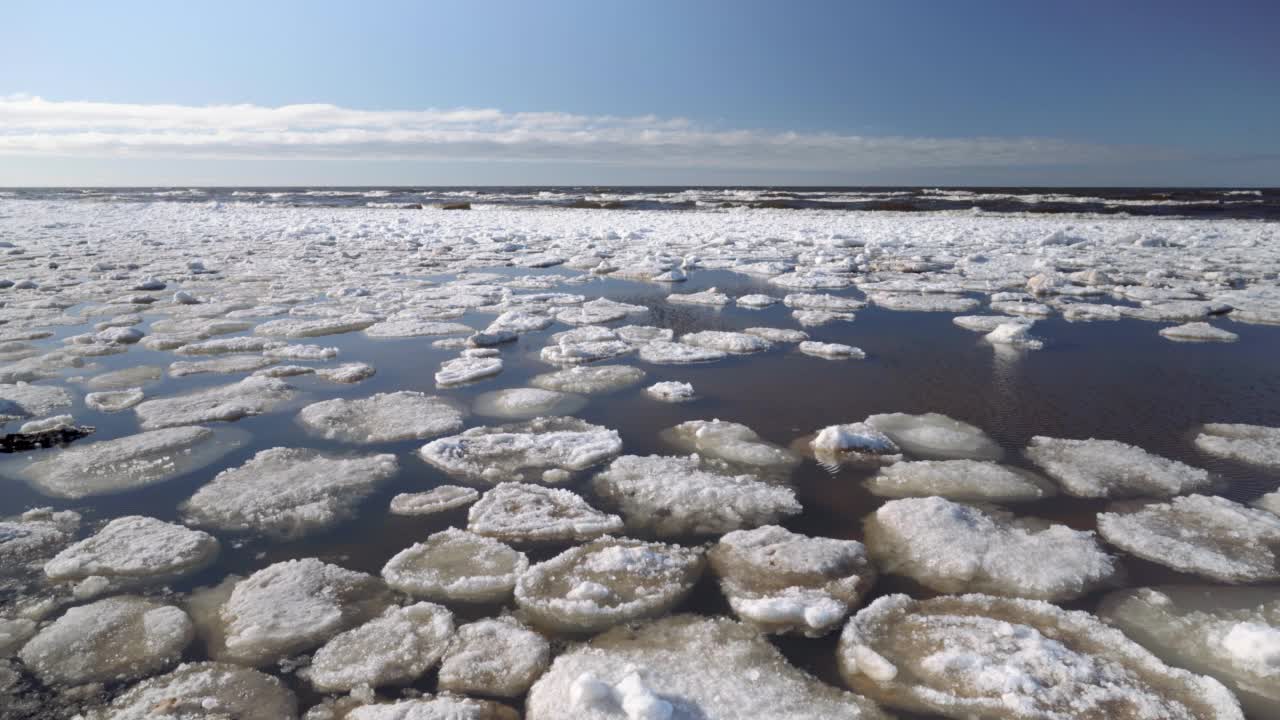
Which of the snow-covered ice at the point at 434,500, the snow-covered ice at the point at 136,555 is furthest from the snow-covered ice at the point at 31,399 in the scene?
the snow-covered ice at the point at 434,500

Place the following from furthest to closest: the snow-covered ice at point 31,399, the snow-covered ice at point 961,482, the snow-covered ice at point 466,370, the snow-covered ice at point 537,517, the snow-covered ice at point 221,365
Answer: the snow-covered ice at point 221,365, the snow-covered ice at point 466,370, the snow-covered ice at point 31,399, the snow-covered ice at point 961,482, the snow-covered ice at point 537,517

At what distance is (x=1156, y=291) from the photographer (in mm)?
8219

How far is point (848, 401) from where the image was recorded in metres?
4.37

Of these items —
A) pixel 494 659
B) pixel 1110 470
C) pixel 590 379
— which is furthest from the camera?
pixel 590 379

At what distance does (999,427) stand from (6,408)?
6.20m

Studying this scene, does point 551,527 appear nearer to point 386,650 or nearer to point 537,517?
point 537,517

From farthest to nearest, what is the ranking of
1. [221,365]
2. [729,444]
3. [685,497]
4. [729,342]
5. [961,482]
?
[729,342]
[221,365]
[729,444]
[961,482]
[685,497]

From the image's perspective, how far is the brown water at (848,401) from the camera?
279 centimetres

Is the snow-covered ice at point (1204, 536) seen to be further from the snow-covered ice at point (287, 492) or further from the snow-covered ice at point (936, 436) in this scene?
the snow-covered ice at point (287, 492)

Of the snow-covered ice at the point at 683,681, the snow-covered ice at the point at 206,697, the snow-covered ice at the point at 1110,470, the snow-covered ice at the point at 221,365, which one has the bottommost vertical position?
the snow-covered ice at the point at 206,697

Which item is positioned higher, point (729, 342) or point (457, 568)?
point (729, 342)

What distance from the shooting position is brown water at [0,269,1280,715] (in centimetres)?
279

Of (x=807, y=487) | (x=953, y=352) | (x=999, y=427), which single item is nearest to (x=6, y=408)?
(x=807, y=487)

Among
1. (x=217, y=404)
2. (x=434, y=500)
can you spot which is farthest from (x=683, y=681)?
(x=217, y=404)
